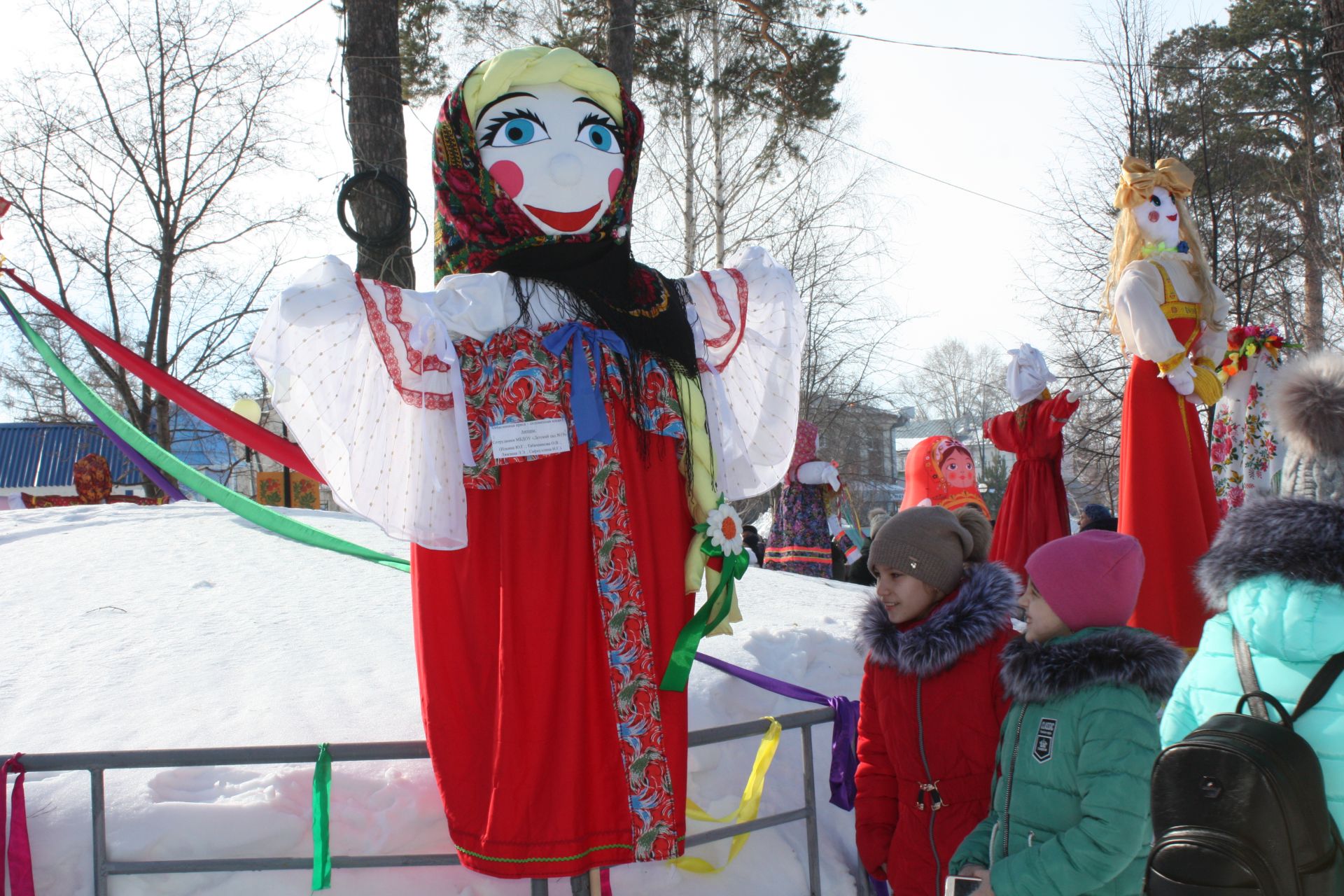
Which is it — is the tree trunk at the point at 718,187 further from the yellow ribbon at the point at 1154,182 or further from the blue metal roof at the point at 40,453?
the blue metal roof at the point at 40,453

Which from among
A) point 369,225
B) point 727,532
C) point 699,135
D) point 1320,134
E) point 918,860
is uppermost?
point 699,135

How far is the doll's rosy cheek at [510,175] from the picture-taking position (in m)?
2.66

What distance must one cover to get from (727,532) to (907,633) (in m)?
0.51

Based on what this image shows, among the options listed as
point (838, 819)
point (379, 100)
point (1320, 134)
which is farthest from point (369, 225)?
point (1320, 134)

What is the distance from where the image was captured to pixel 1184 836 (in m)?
1.75

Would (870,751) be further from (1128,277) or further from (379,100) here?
(379,100)

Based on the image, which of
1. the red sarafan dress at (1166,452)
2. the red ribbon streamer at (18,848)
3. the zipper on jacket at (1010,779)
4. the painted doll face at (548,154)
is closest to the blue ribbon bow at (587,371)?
the painted doll face at (548,154)

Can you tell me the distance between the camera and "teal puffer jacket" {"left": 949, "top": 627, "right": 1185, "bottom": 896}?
6.16ft

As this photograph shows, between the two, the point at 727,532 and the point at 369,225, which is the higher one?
the point at 369,225

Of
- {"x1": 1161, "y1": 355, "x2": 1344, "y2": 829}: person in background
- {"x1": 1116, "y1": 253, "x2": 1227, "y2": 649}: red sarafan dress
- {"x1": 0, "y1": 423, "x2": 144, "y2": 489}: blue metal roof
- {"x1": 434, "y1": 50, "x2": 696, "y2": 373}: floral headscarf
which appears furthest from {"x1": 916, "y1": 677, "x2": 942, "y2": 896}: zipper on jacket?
{"x1": 0, "y1": 423, "x2": 144, "y2": 489}: blue metal roof

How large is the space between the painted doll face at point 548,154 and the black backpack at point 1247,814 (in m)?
1.87

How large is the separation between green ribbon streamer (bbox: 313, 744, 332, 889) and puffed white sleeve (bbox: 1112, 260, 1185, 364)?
3678mm

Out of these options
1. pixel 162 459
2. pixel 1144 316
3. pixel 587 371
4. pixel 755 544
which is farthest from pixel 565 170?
pixel 755 544

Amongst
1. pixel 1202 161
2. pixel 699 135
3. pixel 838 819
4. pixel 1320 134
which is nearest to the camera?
pixel 838 819
